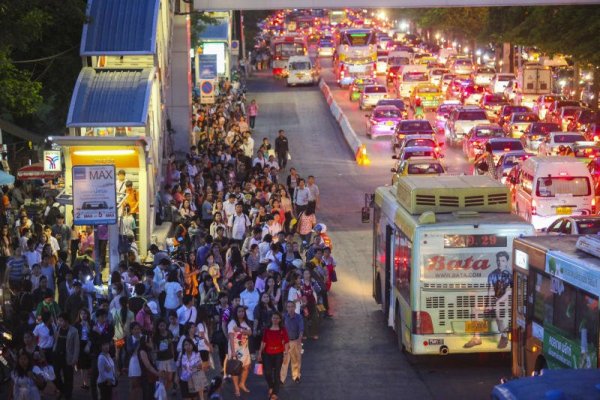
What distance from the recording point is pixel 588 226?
81.2ft

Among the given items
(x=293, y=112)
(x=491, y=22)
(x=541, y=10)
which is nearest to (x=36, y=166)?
(x=293, y=112)

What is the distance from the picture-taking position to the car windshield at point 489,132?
4825 centimetres

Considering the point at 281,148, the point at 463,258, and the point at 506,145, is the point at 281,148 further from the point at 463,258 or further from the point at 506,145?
the point at 463,258

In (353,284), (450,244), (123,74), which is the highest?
(123,74)

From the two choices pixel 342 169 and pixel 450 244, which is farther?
pixel 342 169

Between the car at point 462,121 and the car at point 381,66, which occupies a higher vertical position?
the car at point 381,66

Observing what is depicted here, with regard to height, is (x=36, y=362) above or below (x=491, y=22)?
below

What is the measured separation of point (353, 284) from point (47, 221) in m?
6.86

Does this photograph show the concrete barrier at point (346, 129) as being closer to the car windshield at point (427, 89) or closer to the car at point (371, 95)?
the car at point (371, 95)

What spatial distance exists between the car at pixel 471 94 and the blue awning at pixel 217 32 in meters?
18.9

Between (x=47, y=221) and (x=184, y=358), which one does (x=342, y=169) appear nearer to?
(x=47, y=221)

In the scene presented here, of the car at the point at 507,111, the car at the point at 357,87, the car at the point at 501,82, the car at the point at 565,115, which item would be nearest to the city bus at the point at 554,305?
the car at the point at 507,111

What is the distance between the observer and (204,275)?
2158 centimetres

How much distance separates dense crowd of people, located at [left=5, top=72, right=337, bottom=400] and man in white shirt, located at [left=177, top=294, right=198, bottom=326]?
0.02 metres
